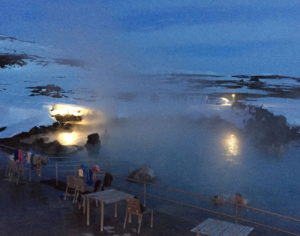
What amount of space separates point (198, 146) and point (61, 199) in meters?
30.2

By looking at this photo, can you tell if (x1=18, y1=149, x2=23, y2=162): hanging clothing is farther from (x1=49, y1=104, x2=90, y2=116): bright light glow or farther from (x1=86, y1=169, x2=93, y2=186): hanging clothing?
(x1=49, y1=104, x2=90, y2=116): bright light glow

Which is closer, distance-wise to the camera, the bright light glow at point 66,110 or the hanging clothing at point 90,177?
the hanging clothing at point 90,177

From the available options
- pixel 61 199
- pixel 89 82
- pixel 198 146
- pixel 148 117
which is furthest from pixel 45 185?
pixel 89 82

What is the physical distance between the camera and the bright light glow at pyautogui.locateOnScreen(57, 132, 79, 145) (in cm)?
3410

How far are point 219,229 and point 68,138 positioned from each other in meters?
32.2

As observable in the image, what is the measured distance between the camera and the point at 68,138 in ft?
120

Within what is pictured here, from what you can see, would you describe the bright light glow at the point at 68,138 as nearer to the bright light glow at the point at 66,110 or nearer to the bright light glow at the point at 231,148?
the bright light glow at the point at 66,110

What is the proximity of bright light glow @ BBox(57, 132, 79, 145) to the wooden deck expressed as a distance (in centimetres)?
2862

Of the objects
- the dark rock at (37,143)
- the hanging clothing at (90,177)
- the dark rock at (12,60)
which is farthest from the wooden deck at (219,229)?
the dark rock at (12,60)

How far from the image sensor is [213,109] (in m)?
77.6

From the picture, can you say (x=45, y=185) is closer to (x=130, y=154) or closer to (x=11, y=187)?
(x=11, y=187)

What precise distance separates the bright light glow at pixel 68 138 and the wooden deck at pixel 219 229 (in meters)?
28.6

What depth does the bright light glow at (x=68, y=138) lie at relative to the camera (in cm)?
3410

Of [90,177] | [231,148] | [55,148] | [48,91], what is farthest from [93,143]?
[90,177]
